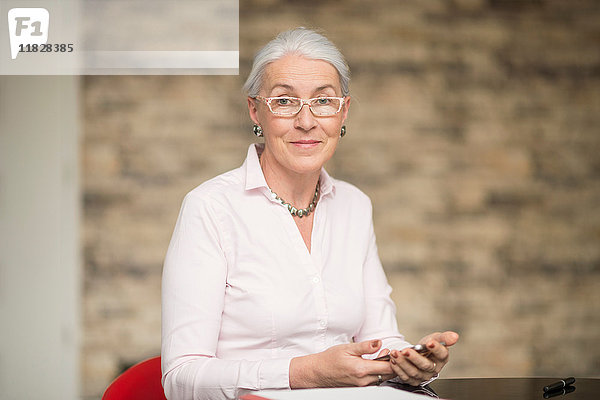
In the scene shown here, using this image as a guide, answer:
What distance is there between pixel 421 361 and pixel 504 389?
237mm

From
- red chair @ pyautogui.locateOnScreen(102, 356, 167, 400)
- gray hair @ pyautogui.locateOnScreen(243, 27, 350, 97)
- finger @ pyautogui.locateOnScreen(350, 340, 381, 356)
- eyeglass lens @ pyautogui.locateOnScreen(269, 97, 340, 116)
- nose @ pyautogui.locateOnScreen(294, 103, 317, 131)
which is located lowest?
red chair @ pyautogui.locateOnScreen(102, 356, 167, 400)

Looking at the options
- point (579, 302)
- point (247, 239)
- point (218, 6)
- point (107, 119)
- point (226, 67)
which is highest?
point (218, 6)

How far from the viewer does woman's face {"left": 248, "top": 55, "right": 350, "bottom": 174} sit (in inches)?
76.2

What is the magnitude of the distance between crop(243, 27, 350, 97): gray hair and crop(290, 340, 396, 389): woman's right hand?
82 cm

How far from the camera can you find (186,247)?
180 cm

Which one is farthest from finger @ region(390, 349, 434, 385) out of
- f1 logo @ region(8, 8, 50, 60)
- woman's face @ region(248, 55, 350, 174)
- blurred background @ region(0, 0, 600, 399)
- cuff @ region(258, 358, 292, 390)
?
f1 logo @ region(8, 8, 50, 60)

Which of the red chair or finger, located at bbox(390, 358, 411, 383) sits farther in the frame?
the red chair

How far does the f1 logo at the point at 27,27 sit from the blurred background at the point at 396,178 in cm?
21

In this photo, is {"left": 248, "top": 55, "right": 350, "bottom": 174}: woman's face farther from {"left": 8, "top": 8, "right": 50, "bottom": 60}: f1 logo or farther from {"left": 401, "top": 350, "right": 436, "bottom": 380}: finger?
{"left": 8, "top": 8, "right": 50, "bottom": 60}: f1 logo

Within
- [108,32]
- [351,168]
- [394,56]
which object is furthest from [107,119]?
[394,56]

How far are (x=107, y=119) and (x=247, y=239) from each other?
7.89 ft

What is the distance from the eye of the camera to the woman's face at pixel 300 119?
6.35 ft

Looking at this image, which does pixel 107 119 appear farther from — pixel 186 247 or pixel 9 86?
pixel 186 247

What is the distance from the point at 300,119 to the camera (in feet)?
6.34
